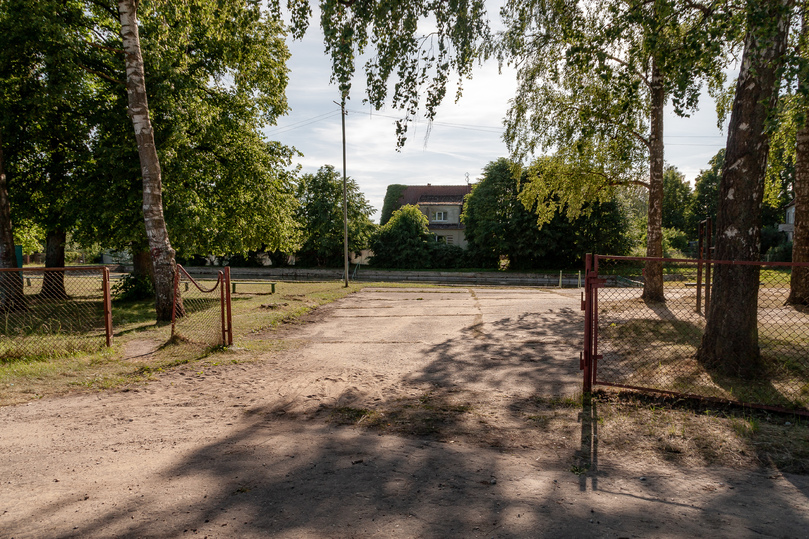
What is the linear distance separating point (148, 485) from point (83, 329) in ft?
31.1

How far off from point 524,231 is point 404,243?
11137mm

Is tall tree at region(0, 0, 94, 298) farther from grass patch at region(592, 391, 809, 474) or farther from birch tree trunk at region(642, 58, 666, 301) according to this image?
birch tree trunk at region(642, 58, 666, 301)

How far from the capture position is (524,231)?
39.2 metres

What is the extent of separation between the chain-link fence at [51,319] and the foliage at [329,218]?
25.2 meters

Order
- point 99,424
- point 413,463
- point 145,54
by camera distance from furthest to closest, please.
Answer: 1. point 145,54
2. point 99,424
3. point 413,463

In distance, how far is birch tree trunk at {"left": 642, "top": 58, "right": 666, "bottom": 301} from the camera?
1320 cm

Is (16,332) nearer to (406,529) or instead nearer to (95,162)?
(95,162)

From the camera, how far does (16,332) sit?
10.2m

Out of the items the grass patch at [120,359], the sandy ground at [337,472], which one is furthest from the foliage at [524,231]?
the sandy ground at [337,472]

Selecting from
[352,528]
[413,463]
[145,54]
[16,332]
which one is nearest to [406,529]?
[352,528]

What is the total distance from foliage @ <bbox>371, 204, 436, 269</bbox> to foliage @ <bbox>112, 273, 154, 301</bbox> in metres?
28.1

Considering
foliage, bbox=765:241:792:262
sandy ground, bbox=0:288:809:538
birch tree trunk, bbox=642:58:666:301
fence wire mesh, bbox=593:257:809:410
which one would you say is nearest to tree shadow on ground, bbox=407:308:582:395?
sandy ground, bbox=0:288:809:538

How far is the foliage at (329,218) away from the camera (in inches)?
1706

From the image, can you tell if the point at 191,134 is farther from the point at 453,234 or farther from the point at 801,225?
the point at 453,234
